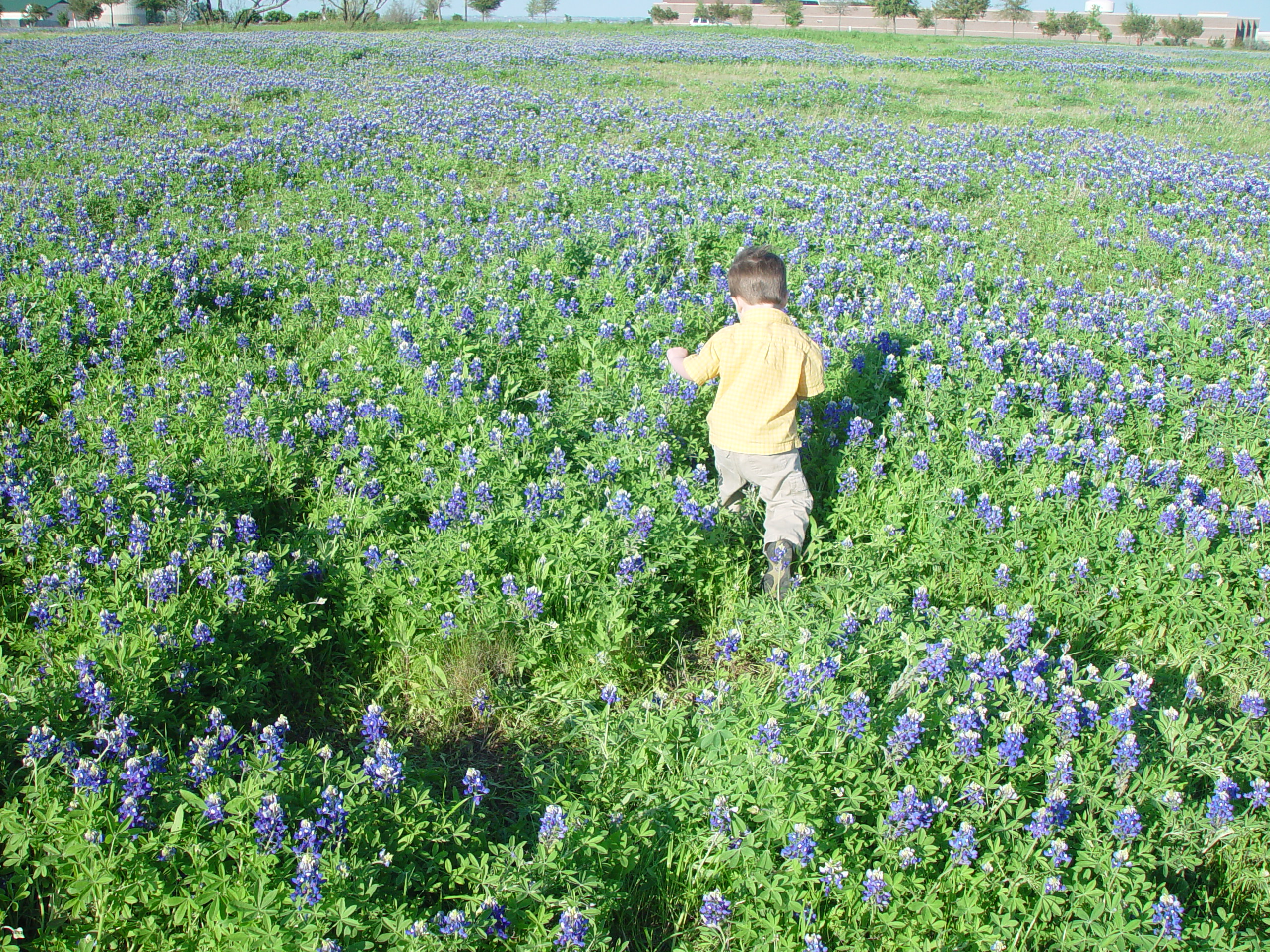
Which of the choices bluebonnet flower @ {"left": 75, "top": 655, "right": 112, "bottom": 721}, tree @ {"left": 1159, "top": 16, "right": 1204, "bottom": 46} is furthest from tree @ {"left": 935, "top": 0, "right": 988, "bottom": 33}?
bluebonnet flower @ {"left": 75, "top": 655, "right": 112, "bottom": 721}

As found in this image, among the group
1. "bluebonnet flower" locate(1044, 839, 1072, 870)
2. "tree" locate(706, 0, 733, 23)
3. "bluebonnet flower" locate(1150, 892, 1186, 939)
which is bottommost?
"bluebonnet flower" locate(1150, 892, 1186, 939)

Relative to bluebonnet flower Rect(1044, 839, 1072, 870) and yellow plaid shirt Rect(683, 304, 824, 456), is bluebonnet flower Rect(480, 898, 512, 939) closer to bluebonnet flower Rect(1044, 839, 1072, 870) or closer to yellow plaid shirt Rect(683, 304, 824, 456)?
bluebonnet flower Rect(1044, 839, 1072, 870)

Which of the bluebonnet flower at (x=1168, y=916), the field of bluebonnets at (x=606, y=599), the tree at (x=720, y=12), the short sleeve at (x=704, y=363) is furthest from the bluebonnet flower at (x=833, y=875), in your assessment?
the tree at (x=720, y=12)

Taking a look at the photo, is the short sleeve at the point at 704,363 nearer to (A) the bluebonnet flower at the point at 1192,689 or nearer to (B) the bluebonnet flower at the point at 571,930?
(A) the bluebonnet flower at the point at 1192,689

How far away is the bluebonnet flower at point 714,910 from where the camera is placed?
7.84ft

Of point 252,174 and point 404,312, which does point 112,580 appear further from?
point 252,174

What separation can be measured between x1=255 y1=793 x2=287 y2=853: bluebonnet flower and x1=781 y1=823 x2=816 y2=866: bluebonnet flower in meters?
1.43

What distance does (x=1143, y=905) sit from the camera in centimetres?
253

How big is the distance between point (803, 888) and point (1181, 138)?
62.6ft

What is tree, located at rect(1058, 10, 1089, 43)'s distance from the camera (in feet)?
218

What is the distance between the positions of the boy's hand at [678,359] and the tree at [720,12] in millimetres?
76134

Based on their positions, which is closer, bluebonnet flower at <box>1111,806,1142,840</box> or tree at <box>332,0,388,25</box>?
bluebonnet flower at <box>1111,806,1142,840</box>

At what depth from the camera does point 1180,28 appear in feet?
229

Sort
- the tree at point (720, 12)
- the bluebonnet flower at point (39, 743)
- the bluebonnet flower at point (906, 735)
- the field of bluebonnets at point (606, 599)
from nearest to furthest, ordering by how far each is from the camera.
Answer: the field of bluebonnets at point (606, 599) < the bluebonnet flower at point (39, 743) < the bluebonnet flower at point (906, 735) < the tree at point (720, 12)
